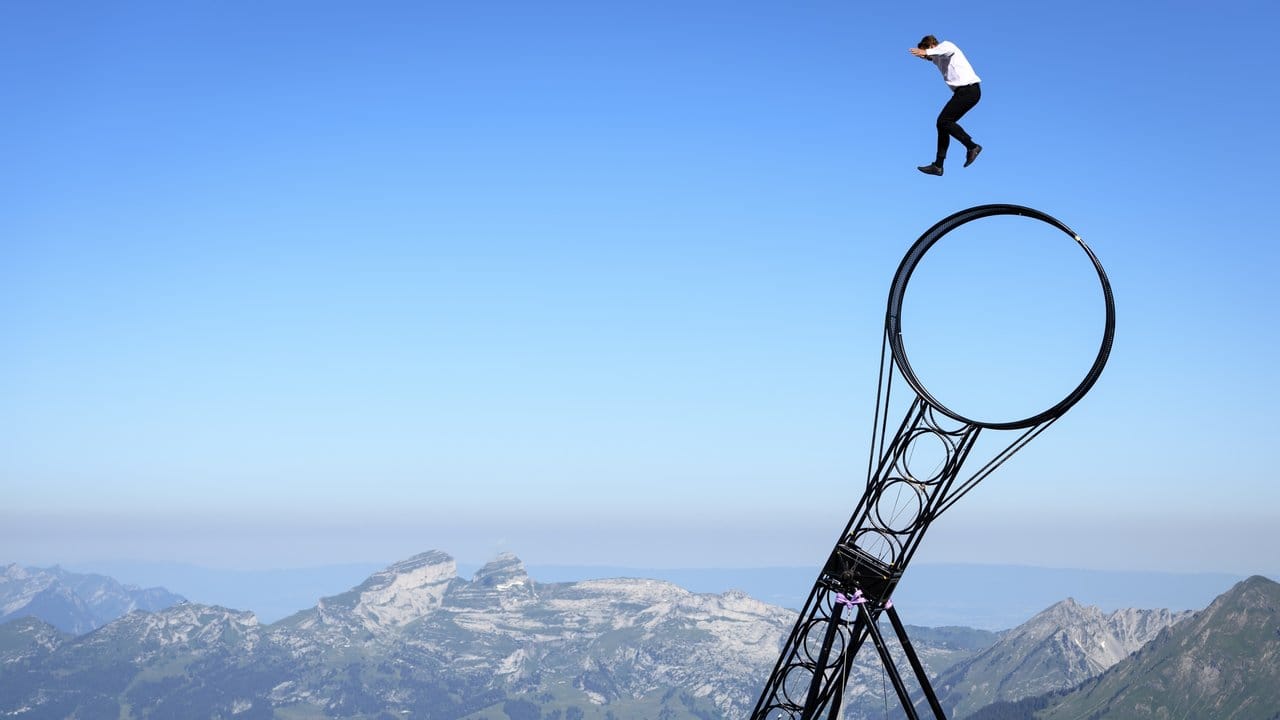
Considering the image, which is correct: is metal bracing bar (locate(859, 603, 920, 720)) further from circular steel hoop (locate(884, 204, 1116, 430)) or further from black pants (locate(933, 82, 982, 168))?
black pants (locate(933, 82, 982, 168))

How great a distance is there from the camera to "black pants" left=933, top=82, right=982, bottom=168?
969 inches

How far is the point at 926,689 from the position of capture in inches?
1033

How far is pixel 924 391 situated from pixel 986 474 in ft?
7.20

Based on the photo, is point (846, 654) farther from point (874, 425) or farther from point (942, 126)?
point (942, 126)

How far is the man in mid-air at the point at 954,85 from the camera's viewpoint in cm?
2431

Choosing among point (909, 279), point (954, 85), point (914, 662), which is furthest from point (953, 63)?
point (914, 662)

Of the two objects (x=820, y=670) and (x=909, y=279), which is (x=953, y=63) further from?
(x=820, y=670)

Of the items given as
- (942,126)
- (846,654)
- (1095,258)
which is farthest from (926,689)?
(942,126)

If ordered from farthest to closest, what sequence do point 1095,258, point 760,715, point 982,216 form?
point 760,715, point 982,216, point 1095,258

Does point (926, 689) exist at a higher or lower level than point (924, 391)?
lower

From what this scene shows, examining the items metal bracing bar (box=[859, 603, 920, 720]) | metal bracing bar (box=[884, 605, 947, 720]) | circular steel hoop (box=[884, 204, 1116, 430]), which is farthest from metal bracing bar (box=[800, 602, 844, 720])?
circular steel hoop (box=[884, 204, 1116, 430])

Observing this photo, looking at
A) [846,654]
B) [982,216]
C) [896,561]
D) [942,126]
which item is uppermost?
[942,126]

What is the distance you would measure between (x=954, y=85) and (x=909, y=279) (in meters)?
4.26

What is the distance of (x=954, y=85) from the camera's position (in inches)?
965
